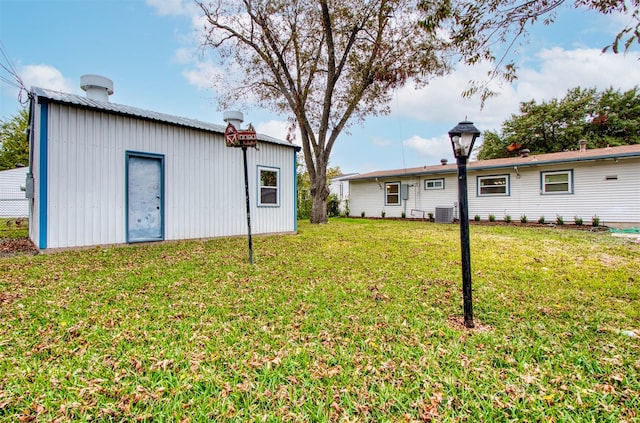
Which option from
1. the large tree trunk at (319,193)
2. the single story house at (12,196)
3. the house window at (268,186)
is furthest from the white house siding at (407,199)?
the single story house at (12,196)

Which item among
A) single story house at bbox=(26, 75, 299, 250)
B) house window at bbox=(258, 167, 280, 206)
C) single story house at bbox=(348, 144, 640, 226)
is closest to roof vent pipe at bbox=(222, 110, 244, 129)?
single story house at bbox=(26, 75, 299, 250)

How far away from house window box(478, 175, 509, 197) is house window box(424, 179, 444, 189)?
5.53 feet

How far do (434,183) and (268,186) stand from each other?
979cm

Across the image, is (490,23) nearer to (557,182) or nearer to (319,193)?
(319,193)

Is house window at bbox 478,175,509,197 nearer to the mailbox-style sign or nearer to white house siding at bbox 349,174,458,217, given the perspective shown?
white house siding at bbox 349,174,458,217

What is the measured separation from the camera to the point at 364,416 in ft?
5.22

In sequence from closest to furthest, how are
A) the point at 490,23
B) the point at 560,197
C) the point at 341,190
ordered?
the point at 490,23 → the point at 560,197 → the point at 341,190

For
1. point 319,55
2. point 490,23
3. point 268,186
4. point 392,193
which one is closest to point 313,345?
point 490,23

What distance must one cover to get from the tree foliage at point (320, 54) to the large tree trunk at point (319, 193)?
41 millimetres

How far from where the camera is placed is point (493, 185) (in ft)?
44.6

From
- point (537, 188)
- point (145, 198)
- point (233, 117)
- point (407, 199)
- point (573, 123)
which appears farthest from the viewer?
point (573, 123)

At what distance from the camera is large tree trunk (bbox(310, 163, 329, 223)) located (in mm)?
12391

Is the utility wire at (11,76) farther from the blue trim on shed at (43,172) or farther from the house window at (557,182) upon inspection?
the house window at (557,182)

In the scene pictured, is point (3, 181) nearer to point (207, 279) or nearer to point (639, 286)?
point (207, 279)
